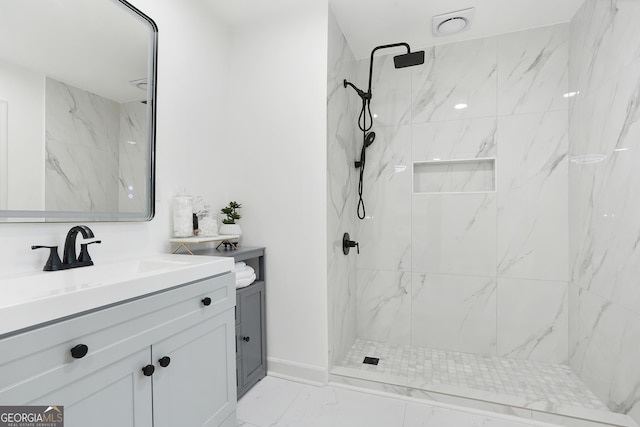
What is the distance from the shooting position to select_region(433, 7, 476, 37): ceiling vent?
82.9 inches

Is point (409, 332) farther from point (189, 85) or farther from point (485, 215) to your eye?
point (189, 85)

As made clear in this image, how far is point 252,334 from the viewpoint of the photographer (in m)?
1.98

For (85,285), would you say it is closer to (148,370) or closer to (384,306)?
(148,370)

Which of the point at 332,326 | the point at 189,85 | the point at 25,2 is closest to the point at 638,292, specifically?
the point at 332,326

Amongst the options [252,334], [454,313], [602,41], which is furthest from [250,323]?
[602,41]

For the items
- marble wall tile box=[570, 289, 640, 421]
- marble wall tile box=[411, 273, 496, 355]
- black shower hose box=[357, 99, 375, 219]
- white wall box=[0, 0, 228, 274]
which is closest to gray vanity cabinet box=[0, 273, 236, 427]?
white wall box=[0, 0, 228, 274]

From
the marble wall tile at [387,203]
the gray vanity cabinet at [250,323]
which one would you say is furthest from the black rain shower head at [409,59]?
the gray vanity cabinet at [250,323]

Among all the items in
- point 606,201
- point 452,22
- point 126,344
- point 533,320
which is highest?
point 452,22

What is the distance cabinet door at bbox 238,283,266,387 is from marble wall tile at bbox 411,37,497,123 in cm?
180

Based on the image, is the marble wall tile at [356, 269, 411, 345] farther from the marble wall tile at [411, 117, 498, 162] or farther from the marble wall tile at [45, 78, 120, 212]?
the marble wall tile at [45, 78, 120, 212]

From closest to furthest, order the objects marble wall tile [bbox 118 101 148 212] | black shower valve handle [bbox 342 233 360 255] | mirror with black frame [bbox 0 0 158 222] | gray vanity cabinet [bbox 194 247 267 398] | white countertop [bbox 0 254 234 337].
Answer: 1. white countertop [bbox 0 254 234 337]
2. mirror with black frame [bbox 0 0 158 222]
3. marble wall tile [bbox 118 101 148 212]
4. gray vanity cabinet [bbox 194 247 267 398]
5. black shower valve handle [bbox 342 233 360 255]

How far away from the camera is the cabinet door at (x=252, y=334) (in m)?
1.88

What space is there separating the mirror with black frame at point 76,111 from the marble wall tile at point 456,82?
1.89 metres

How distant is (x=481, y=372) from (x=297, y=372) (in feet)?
4.04
